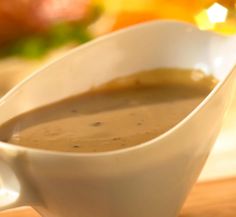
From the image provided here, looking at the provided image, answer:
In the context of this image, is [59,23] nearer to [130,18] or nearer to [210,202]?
[130,18]

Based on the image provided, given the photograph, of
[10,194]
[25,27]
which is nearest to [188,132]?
[10,194]

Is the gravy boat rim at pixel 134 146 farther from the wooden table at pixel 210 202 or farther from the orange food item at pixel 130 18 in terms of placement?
the orange food item at pixel 130 18

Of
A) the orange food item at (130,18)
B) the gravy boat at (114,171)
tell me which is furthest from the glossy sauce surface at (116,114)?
the orange food item at (130,18)

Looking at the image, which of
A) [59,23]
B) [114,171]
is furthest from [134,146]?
[59,23]

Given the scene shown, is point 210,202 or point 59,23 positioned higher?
point 59,23

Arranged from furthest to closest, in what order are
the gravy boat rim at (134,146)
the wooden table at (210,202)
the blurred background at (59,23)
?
the blurred background at (59,23)
the wooden table at (210,202)
the gravy boat rim at (134,146)

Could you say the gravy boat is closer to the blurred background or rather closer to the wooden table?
the wooden table
